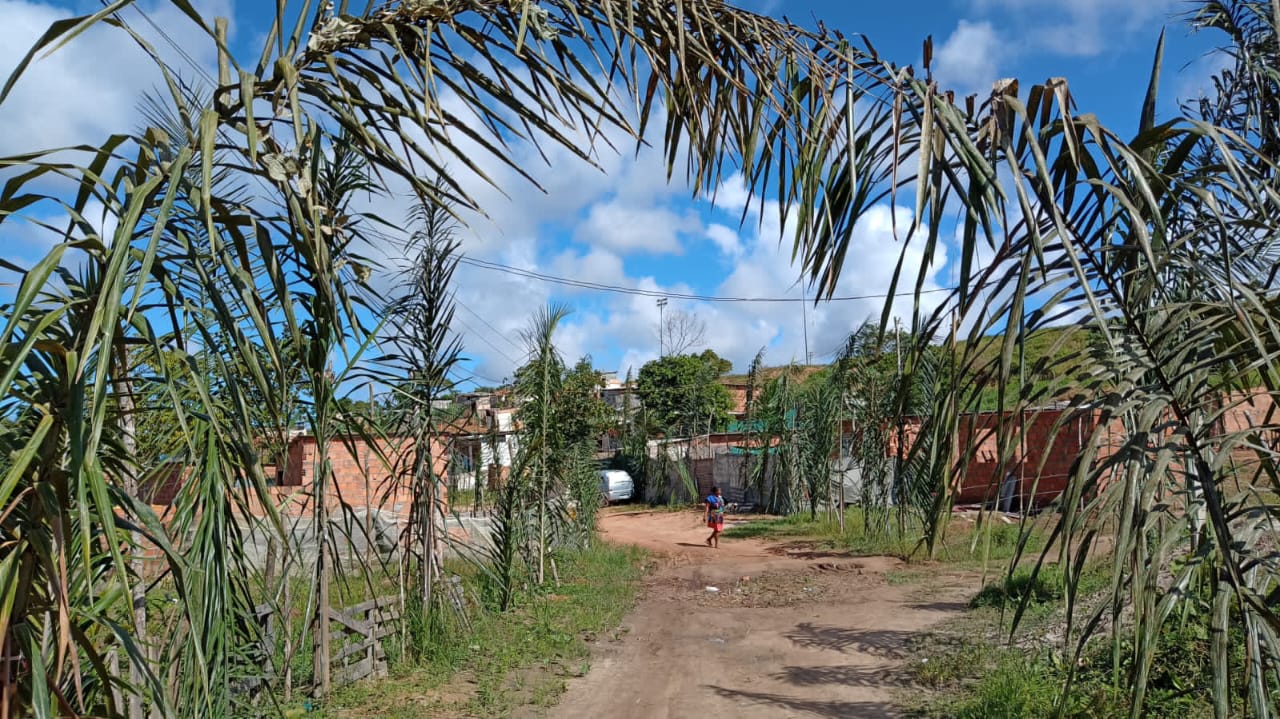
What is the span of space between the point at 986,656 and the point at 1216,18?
5.00 meters

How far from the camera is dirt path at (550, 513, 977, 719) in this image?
704 cm

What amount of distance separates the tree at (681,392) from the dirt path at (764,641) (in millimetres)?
20128

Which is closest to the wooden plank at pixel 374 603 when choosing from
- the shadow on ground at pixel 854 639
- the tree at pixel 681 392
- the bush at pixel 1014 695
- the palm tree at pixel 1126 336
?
the shadow on ground at pixel 854 639

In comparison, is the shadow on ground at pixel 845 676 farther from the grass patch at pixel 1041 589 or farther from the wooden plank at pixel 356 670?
the wooden plank at pixel 356 670

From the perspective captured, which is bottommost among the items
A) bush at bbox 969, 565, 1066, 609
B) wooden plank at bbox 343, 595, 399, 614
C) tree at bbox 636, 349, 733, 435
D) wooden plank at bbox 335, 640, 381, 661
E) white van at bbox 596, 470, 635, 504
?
bush at bbox 969, 565, 1066, 609

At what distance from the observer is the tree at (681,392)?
3553cm

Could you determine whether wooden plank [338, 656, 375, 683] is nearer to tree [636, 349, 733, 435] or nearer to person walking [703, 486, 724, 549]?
person walking [703, 486, 724, 549]

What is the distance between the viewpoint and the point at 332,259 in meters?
1.87

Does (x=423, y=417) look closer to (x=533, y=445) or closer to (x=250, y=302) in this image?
(x=533, y=445)

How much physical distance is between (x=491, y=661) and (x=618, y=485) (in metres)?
21.8

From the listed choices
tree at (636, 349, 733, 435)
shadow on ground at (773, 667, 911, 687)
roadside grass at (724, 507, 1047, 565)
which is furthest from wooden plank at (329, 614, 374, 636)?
tree at (636, 349, 733, 435)

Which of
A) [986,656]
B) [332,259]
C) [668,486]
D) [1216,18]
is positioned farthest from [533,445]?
[668,486]

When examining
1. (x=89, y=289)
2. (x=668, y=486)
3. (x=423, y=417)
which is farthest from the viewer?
(x=668, y=486)

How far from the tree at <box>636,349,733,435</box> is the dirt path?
2013 centimetres
